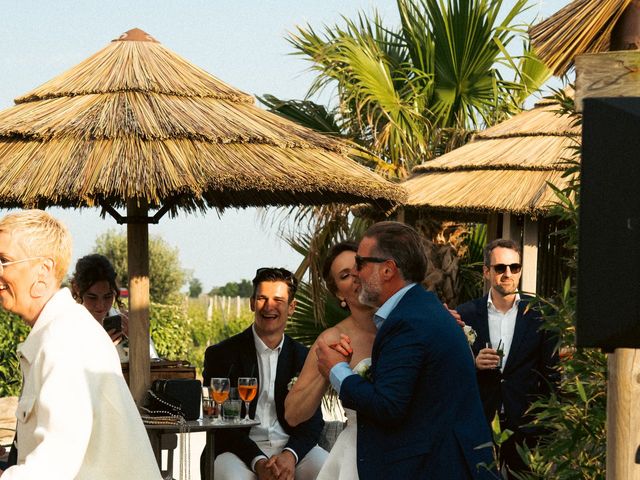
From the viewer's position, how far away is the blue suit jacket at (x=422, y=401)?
14.0 ft

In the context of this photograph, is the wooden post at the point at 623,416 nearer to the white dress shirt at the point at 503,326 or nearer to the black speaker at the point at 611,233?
the black speaker at the point at 611,233

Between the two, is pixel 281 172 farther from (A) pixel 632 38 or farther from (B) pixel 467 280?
(B) pixel 467 280

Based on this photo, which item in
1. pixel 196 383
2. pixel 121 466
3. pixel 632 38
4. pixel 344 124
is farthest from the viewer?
pixel 344 124

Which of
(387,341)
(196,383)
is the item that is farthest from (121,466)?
(196,383)

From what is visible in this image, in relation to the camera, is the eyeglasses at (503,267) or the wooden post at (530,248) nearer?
the eyeglasses at (503,267)

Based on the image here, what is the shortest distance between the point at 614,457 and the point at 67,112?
4117 millimetres

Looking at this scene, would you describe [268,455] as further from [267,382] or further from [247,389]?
[247,389]

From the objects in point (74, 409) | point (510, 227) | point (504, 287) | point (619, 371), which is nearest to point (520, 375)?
point (504, 287)

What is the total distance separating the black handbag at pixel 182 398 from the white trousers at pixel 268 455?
0.39 metres

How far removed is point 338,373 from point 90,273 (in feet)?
10.0

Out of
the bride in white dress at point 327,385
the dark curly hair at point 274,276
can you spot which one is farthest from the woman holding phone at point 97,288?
the bride in white dress at point 327,385

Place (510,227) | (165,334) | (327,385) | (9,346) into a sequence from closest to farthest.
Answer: (327,385) → (510,227) → (9,346) → (165,334)

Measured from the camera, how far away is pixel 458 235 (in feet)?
49.4

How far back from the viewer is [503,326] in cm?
714
